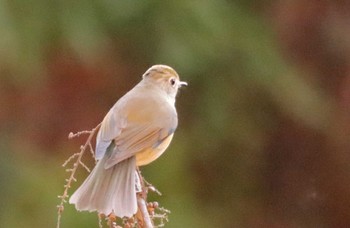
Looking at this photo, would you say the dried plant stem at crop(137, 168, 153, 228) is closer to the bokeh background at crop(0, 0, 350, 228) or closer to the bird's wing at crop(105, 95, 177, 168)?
the bird's wing at crop(105, 95, 177, 168)

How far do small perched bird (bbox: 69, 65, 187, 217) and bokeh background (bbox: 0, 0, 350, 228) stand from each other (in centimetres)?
165

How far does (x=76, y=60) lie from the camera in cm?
343

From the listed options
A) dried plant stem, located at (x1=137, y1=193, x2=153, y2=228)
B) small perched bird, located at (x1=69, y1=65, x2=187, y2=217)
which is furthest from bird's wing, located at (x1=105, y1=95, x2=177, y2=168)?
dried plant stem, located at (x1=137, y1=193, x2=153, y2=228)

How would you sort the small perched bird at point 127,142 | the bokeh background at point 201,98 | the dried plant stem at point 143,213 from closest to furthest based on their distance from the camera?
the dried plant stem at point 143,213
the small perched bird at point 127,142
the bokeh background at point 201,98

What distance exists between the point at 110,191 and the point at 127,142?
0.30 ft

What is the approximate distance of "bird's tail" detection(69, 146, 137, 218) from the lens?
4.52 feet

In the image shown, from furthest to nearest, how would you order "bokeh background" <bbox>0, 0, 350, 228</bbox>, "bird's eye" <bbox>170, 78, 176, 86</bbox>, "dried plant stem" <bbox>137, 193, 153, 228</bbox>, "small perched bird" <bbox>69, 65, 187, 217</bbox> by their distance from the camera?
"bokeh background" <bbox>0, 0, 350, 228</bbox>, "bird's eye" <bbox>170, 78, 176, 86</bbox>, "small perched bird" <bbox>69, 65, 187, 217</bbox>, "dried plant stem" <bbox>137, 193, 153, 228</bbox>

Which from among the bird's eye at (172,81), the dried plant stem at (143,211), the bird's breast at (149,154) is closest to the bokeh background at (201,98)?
the bird's eye at (172,81)

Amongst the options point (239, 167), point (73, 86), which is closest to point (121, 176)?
point (73, 86)

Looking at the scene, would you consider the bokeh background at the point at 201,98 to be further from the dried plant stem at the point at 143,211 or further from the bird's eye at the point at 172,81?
Answer: the dried plant stem at the point at 143,211

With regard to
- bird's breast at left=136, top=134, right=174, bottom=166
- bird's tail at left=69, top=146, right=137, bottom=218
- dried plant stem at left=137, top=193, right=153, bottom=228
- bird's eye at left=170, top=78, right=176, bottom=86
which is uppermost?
bird's eye at left=170, top=78, right=176, bottom=86

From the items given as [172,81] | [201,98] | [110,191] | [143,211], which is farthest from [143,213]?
[201,98]

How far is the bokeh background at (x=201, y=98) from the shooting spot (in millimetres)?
3344

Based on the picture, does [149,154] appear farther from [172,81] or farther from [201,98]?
[201,98]
